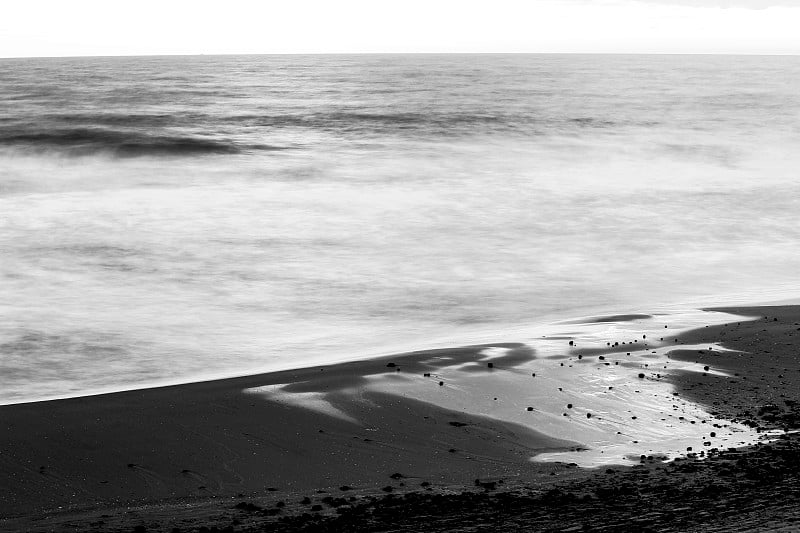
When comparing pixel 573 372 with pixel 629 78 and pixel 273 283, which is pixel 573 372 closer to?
pixel 273 283

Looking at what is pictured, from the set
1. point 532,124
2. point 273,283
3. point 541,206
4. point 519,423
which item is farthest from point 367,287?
point 532,124

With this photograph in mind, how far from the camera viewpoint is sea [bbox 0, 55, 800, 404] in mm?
10844

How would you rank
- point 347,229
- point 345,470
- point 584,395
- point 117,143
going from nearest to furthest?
point 345,470 < point 584,395 < point 347,229 < point 117,143

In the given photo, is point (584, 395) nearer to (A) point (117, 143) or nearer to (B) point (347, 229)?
(B) point (347, 229)

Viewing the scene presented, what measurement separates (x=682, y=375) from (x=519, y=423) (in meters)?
2.00

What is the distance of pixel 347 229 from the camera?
19.4 m

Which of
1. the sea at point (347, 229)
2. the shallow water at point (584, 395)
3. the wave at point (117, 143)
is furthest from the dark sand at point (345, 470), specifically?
the wave at point (117, 143)

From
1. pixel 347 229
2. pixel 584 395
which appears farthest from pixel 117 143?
pixel 584 395

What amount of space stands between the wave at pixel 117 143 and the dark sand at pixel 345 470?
2641 centimetres

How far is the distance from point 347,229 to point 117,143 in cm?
1780

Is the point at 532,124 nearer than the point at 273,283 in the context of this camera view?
No

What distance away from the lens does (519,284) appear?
14133 mm

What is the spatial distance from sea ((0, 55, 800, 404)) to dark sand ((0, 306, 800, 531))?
71.4 inches

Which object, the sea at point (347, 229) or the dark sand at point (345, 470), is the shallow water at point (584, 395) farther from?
the sea at point (347, 229)
